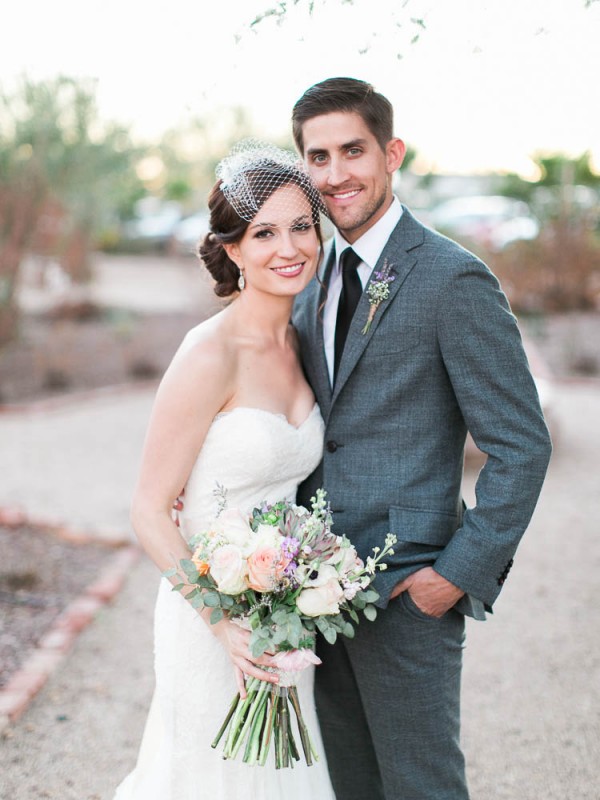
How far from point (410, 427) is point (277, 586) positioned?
0.64 m

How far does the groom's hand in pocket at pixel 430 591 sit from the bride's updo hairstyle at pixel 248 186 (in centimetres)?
109

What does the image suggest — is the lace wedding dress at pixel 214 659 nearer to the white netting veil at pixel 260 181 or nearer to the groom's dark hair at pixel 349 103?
the white netting veil at pixel 260 181

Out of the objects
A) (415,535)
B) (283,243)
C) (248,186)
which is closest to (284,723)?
(415,535)

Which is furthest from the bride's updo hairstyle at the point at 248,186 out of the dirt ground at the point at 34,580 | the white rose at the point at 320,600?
the dirt ground at the point at 34,580

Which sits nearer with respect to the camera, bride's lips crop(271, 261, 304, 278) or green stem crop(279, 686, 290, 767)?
green stem crop(279, 686, 290, 767)

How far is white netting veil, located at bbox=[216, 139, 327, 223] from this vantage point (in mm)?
2600

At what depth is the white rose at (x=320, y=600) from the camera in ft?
6.93

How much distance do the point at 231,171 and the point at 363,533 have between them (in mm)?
1155

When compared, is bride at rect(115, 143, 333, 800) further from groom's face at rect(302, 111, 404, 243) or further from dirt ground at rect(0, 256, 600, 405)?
dirt ground at rect(0, 256, 600, 405)

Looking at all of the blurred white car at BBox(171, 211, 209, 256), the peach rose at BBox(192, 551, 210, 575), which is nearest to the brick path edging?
the peach rose at BBox(192, 551, 210, 575)

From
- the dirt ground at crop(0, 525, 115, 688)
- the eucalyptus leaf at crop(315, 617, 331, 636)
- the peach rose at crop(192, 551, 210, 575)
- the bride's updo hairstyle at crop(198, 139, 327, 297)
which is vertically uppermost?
the bride's updo hairstyle at crop(198, 139, 327, 297)

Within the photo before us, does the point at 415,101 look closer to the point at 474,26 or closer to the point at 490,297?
the point at 474,26

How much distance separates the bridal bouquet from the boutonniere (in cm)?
60

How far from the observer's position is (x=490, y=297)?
2404mm
